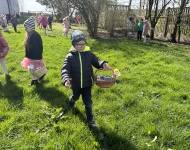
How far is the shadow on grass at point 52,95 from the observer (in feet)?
13.7

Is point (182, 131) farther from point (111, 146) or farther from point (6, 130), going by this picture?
point (6, 130)

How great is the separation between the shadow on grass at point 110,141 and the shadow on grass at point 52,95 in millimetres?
1153

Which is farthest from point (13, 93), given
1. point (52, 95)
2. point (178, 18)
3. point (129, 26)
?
point (178, 18)

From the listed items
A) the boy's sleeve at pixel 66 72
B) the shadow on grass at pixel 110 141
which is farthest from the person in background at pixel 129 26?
the shadow on grass at pixel 110 141

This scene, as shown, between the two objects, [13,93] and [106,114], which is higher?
[13,93]

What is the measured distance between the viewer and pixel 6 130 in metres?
3.28

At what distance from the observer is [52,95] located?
4.53 metres

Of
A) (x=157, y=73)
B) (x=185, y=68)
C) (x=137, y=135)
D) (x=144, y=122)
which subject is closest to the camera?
(x=137, y=135)

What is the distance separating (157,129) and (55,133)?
167 centimetres

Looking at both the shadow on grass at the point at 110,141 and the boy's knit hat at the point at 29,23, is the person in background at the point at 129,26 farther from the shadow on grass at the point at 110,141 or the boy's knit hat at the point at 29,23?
the shadow on grass at the point at 110,141

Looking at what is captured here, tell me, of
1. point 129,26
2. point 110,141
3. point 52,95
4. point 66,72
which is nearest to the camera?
point 110,141

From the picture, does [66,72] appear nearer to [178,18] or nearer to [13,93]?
[13,93]

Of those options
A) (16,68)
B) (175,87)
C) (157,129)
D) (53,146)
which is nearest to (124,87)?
(175,87)

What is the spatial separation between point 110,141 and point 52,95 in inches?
79.4
